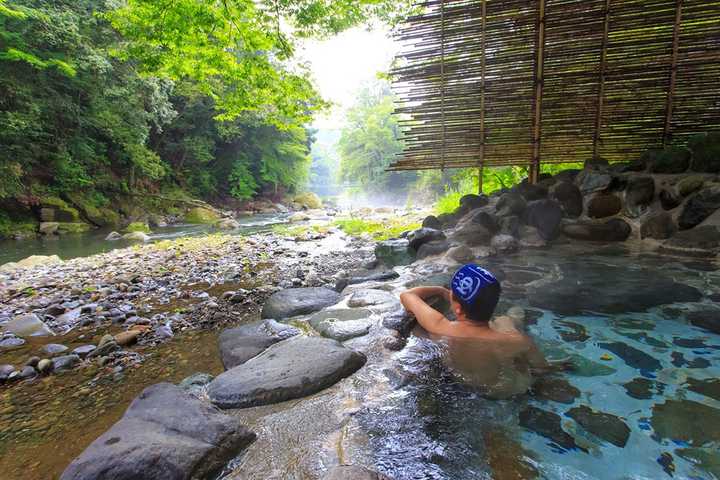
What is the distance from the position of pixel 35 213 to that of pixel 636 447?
18283 mm

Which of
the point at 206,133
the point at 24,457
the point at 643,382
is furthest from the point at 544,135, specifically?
the point at 206,133

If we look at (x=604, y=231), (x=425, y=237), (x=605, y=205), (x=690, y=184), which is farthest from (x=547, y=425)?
(x=690, y=184)

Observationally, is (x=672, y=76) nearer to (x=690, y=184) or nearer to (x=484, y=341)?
(x=690, y=184)

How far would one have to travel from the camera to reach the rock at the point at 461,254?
4406 mm

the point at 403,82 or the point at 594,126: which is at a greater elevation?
the point at 403,82

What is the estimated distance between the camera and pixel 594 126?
490 cm

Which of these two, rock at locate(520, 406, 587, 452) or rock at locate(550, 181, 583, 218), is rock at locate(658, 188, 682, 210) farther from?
rock at locate(520, 406, 587, 452)

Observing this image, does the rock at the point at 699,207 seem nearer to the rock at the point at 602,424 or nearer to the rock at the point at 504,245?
the rock at the point at 504,245

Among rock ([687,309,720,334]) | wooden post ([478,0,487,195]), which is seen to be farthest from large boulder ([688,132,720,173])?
rock ([687,309,720,334])

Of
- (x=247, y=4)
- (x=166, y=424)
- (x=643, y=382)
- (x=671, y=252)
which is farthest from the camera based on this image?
(x=247, y=4)

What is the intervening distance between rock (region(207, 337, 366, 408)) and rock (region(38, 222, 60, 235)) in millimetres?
15215

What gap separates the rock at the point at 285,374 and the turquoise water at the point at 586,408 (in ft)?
1.12

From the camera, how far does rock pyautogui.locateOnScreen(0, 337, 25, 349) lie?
2.87m

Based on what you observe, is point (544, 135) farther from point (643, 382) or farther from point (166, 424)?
point (166, 424)
